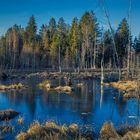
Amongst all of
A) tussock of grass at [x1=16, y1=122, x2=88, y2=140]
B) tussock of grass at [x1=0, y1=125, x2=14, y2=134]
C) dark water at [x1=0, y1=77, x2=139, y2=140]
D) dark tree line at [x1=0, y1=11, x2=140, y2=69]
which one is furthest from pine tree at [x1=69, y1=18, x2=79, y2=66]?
tussock of grass at [x1=16, y1=122, x2=88, y2=140]

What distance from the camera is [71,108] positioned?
28.4 meters

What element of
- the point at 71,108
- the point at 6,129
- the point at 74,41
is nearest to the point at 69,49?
the point at 74,41

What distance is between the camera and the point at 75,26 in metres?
90.7

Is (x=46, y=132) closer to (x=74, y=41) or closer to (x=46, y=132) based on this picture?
(x=46, y=132)

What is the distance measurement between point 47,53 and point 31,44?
495 centimetres

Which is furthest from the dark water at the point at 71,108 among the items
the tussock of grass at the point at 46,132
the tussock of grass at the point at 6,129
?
the tussock of grass at the point at 46,132

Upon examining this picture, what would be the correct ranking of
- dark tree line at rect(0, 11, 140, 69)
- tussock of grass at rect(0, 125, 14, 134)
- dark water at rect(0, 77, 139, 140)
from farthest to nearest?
dark tree line at rect(0, 11, 140, 69)
dark water at rect(0, 77, 139, 140)
tussock of grass at rect(0, 125, 14, 134)

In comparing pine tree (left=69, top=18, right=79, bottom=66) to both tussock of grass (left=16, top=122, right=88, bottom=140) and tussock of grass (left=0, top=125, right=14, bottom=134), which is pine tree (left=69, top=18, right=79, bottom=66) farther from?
tussock of grass (left=16, top=122, right=88, bottom=140)

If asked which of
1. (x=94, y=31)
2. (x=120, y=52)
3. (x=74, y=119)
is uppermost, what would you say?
(x=94, y=31)

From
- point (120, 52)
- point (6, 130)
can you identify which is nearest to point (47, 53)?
point (120, 52)

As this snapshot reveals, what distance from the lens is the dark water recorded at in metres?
22.2

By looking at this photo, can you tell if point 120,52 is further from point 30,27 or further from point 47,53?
point 30,27

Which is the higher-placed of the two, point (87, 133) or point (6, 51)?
point (6, 51)

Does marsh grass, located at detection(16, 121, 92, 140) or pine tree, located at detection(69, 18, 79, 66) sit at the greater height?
pine tree, located at detection(69, 18, 79, 66)
